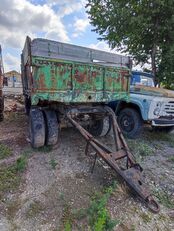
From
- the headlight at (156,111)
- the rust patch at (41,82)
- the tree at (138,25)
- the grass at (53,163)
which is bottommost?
the grass at (53,163)

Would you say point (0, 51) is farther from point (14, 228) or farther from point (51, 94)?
point (14, 228)

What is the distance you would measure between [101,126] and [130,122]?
3.41ft

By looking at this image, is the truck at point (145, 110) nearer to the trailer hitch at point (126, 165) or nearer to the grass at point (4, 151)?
the trailer hitch at point (126, 165)

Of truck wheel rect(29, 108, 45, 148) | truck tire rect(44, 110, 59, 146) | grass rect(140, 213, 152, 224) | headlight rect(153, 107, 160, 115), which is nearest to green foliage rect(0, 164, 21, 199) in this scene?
truck wheel rect(29, 108, 45, 148)

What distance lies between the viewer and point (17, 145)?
16.8 ft

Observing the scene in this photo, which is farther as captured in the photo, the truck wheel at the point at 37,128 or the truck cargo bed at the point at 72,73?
the truck wheel at the point at 37,128

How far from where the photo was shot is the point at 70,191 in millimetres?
3402

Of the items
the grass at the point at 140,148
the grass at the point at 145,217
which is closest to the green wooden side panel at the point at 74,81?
the grass at the point at 140,148

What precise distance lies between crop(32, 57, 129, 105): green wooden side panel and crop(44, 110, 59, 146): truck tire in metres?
0.57

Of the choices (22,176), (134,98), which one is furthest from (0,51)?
(22,176)

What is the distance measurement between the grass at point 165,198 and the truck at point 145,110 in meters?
2.65

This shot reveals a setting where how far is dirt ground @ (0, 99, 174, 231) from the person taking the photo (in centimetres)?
282

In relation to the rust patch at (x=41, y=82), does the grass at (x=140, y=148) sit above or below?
below

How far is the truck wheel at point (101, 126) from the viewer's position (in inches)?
228
